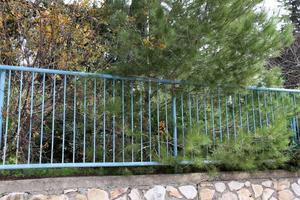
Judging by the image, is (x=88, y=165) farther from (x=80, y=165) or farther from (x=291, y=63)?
(x=291, y=63)

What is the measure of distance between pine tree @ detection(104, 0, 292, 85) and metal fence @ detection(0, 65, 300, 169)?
7.5 inches

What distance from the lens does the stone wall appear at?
124 inches

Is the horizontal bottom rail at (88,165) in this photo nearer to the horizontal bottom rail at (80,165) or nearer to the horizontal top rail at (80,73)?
the horizontal bottom rail at (80,165)

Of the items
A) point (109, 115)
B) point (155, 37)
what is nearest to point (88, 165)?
point (109, 115)

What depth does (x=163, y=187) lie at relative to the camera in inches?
145

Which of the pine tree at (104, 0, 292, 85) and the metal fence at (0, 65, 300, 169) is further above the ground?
the pine tree at (104, 0, 292, 85)

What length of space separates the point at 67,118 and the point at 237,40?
2.03 meters

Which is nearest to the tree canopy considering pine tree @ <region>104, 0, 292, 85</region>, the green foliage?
pine tree @ <region>104, 0, 292, 85</region>

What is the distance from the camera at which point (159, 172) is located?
12.5 ft

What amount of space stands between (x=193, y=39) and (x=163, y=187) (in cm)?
154

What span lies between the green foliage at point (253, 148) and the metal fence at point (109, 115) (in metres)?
0.20

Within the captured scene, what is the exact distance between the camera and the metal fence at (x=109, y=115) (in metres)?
3.52

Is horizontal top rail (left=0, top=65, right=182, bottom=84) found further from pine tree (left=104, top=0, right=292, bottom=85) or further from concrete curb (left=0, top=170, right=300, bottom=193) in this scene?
concrete curb (left=0, top=170, right=300, bottom=193)

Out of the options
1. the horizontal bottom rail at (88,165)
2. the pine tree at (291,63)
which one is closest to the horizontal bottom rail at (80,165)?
the horizontal bottom rail at (88,165)
